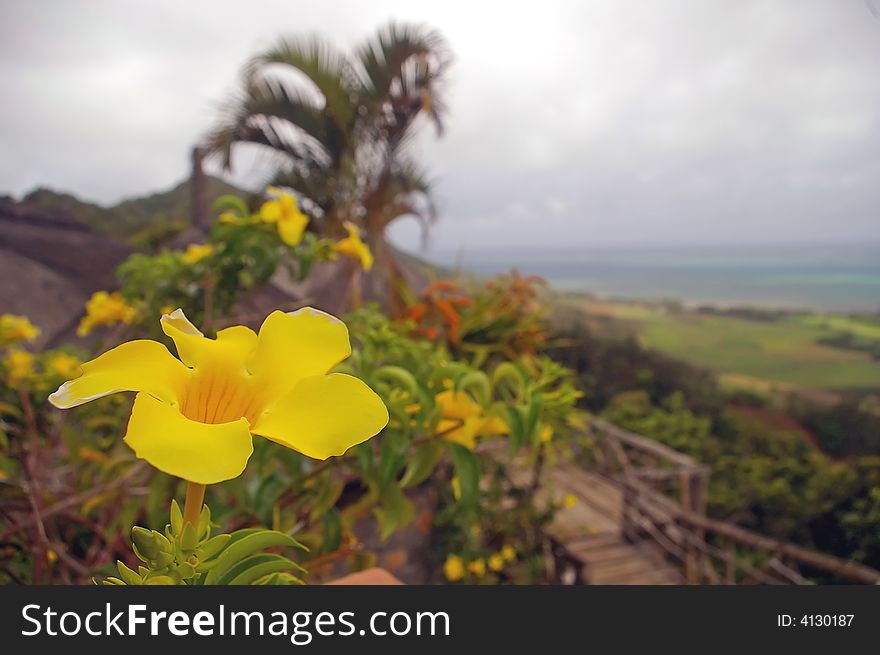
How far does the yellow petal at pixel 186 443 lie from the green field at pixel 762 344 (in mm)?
1672

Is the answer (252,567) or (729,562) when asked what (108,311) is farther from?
(729,562)

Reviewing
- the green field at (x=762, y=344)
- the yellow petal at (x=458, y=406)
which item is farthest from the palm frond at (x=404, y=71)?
the yellow petal at (x=458, y=406)

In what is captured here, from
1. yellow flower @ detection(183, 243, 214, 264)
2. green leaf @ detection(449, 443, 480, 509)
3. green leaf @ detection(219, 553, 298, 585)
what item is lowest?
green leaf @ detection(449, 443, 480, 509)

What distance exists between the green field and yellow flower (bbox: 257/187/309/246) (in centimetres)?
146

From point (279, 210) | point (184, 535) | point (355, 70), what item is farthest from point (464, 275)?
point (184, 535)

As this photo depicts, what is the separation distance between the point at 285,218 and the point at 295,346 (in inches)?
22.4

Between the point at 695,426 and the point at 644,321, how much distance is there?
52cm

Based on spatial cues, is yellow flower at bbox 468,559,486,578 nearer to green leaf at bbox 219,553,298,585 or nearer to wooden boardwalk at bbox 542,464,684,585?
wooden boardwalk at bbox 542,464,684,585

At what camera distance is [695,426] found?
2223 mm

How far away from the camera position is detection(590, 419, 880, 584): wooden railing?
1506 mm

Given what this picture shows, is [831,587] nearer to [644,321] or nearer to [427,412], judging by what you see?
[427,412]

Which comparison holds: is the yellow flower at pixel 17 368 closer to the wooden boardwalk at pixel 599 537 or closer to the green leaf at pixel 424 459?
the green leaf at pixel 424 459

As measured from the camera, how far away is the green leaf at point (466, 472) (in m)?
0.49

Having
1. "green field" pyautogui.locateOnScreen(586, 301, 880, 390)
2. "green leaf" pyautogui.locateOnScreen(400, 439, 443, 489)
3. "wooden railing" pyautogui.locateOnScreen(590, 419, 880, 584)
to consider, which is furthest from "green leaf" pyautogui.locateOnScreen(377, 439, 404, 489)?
"green field" pyautogui.locateOnScreen(586, 301, 880, 390)
